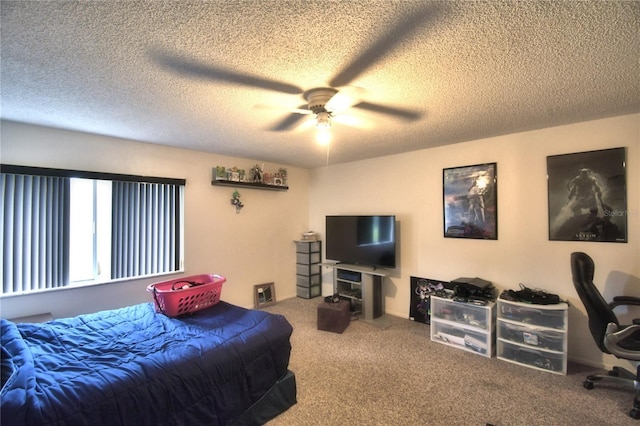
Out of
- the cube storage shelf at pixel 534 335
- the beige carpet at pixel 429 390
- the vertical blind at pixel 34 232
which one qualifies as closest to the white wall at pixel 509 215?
the cube storage shelf at pixel 534 335

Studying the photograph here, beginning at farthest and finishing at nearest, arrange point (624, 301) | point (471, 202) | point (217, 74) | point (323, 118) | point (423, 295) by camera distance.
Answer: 1. point (423, 295)
2. point (471, 202)
3. point (624, 301)
4. point (323, 118)
5. point (217, 74)

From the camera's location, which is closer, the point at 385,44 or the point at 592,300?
the point at 385,44

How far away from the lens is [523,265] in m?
2.98

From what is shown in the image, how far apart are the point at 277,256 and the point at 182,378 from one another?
313cm

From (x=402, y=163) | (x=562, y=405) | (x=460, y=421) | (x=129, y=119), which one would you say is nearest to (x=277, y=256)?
(x=402, y=163)

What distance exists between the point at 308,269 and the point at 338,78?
3.52 meters

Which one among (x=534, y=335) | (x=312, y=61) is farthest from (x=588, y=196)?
(x=312, y=61)

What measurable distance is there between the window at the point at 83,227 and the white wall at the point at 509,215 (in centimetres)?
273

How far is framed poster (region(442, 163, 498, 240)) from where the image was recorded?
10.4 feet

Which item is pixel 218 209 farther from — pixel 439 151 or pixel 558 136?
pixel 558 136

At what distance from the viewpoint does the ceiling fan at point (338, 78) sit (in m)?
1.30

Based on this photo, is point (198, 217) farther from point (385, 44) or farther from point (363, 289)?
point (385, 44)

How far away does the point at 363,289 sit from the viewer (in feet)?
12.6

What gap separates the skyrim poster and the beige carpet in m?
1.28
